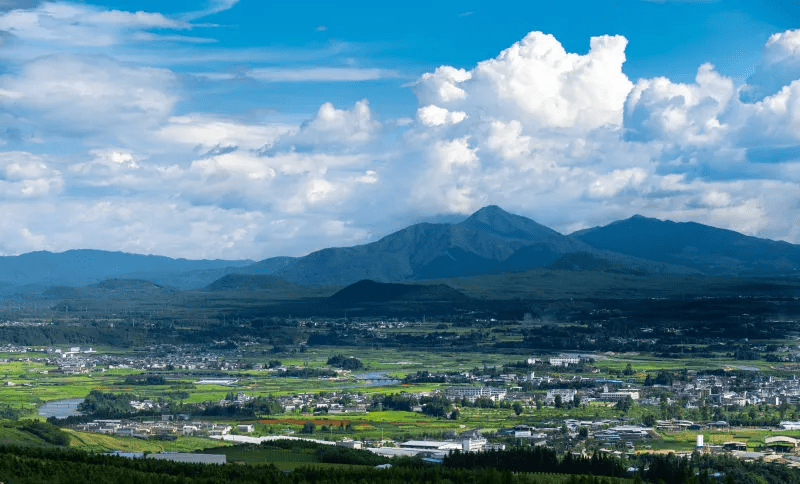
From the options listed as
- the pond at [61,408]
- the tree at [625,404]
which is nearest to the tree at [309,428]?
the pond at [61,408]

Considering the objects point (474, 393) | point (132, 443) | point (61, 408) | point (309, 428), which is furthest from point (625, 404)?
point (61, 408)

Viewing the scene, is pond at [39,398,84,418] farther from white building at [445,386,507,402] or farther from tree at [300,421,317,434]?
white building at [445,386,507,402]

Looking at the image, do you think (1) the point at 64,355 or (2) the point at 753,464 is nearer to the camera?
(2) the point at 753,464

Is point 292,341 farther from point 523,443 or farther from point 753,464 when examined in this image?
point 753,464

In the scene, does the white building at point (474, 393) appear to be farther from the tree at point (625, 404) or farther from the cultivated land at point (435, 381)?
the tree at point (625, 404)

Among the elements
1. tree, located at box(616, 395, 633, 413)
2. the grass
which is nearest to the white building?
tree, located at box(616, 395, 633, 413)

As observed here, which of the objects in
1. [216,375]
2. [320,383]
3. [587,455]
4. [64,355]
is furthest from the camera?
[64,355]

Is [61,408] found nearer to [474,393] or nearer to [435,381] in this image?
[474,393]

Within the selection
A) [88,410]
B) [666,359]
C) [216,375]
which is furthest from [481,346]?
[88,410]
